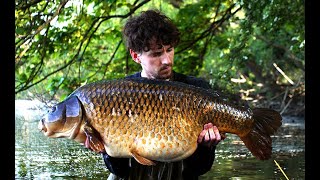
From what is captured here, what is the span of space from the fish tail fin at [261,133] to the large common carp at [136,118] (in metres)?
0.22

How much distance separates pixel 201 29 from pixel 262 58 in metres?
8.56

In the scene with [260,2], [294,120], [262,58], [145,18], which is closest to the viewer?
[145,18]

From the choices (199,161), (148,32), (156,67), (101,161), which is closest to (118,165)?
(199,161)

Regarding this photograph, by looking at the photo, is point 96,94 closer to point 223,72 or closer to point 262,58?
point 223,72

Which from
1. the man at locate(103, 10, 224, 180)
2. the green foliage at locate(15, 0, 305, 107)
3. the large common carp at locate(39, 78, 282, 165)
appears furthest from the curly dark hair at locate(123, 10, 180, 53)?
the green foliage at locate(15, 0, 305, 107)

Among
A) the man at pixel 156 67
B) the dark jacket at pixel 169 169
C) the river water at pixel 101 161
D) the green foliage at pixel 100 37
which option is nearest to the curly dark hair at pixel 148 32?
the man at pixel 156 67

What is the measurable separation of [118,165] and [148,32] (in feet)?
2.36

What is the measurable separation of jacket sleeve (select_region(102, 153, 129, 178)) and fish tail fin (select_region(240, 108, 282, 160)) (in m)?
0.65

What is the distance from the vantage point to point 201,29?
816 centimetres

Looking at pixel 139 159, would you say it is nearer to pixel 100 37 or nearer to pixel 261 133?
pixel 261 133

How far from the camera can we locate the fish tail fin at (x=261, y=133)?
9.31 feet

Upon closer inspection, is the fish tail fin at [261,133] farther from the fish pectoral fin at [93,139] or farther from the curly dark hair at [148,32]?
the fish pectoral fin at [93,139]

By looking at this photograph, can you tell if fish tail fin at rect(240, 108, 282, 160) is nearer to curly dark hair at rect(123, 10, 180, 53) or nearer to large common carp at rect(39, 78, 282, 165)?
large common carp at rect(39, 78, 282, 165)
